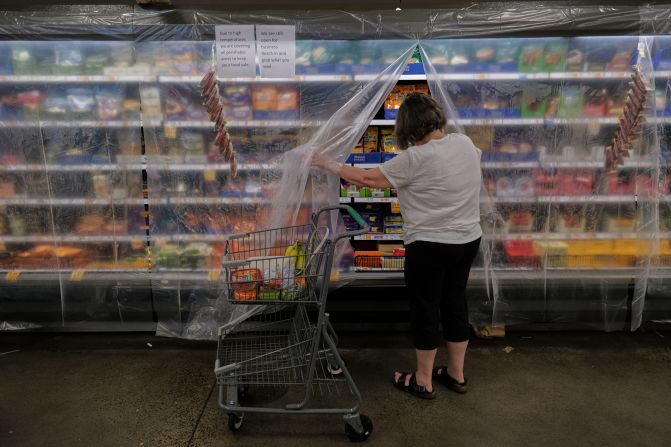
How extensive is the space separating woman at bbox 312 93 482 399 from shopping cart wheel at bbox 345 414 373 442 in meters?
0.51

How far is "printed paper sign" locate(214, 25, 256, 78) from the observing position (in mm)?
3244

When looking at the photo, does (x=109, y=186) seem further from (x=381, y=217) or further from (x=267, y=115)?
(x=381, y=217)

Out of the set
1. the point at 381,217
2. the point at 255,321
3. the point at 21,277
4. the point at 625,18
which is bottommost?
the point at 255,321

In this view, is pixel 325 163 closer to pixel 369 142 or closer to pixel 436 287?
pixel 436 287

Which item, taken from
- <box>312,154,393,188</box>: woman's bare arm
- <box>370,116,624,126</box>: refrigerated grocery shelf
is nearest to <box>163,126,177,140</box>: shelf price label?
<box>312,154,393,188</box>: woman's bare arm

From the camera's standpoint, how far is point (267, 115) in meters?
3.42

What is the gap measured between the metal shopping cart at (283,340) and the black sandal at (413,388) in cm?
30

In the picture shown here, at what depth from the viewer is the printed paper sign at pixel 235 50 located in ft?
10.6

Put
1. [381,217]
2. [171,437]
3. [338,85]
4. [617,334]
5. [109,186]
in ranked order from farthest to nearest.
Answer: [381,217] → [617,334] → [109,186] → [338,85] → [171,437]

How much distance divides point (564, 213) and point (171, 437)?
2865 mm

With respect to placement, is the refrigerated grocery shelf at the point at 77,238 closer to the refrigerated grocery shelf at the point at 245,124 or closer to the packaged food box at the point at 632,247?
the refrigerated grocery shelf at the point at 245,124

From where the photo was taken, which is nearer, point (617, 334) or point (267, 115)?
point (267, 115)

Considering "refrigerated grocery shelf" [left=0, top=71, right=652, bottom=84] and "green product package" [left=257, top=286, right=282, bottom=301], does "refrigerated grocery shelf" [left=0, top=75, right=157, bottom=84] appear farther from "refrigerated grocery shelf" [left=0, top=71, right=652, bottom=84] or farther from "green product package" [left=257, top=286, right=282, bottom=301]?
"green product package" [left=257, top=286, right=282, bottom=301]

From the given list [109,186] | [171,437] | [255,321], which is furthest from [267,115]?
[171,437]
